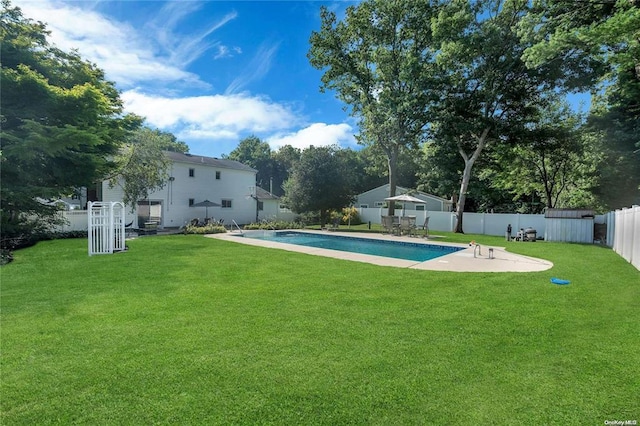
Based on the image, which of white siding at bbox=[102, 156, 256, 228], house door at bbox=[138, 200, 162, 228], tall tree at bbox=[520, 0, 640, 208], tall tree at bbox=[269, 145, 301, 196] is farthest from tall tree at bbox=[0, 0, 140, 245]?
tall tree at bbox=[269, 145, 301, 196]

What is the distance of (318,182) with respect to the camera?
21734mm

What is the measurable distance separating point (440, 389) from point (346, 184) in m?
20.1

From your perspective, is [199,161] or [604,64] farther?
[199,161]

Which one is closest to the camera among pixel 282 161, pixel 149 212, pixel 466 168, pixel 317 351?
pixel 317 351

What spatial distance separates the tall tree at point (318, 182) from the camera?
21.8 metres

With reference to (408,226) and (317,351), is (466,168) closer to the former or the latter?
(408,226)

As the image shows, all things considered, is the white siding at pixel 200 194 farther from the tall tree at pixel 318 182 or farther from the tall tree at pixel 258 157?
the tall tree at pixel 258 157

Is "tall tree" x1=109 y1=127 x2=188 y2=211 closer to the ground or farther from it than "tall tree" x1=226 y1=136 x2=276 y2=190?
closer to the ground

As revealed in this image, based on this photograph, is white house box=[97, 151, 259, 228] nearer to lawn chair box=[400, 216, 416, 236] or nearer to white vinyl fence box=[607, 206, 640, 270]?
lawn chair box=[400, 216, 416, 236]

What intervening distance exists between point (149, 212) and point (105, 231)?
14.3 meters

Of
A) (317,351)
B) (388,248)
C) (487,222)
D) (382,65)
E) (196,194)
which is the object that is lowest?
(388,248)

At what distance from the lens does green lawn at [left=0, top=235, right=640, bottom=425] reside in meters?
2.37

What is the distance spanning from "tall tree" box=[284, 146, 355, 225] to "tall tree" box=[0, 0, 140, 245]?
36.0 feet

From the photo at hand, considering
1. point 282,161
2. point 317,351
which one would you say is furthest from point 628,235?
point 282,161
